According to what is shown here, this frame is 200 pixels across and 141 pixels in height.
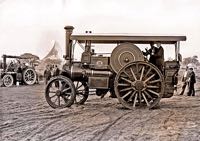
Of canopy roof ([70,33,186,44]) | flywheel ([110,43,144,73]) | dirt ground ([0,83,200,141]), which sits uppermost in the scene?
canopy roof ([70,33,186,44])

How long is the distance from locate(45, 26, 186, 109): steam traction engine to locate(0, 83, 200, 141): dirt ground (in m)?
0.17

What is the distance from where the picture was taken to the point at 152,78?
4379 mm

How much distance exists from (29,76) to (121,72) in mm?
6142

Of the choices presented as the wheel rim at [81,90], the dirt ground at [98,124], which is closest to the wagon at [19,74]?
the wheel rim at [81,90]

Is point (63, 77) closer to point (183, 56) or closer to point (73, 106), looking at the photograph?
point (73, 106)

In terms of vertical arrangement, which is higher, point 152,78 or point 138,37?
point 138,37

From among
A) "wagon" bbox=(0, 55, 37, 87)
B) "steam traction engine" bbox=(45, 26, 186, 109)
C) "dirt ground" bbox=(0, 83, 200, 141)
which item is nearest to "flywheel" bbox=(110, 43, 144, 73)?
"steam traction engine" bbox=(45, 26, 186, 109)

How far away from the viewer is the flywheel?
429 centimetres

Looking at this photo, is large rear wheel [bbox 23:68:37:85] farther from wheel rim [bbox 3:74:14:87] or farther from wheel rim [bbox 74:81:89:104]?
wheel rim [bbox 74:81:89:104]

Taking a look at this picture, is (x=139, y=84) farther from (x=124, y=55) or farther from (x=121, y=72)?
(x=124, y=55)

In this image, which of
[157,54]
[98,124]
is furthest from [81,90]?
[98,124]

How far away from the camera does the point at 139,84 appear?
4316 millimetres

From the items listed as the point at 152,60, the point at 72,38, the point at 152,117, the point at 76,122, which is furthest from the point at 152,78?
the point at 76,122

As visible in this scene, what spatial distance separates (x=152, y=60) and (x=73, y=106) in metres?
1.01
